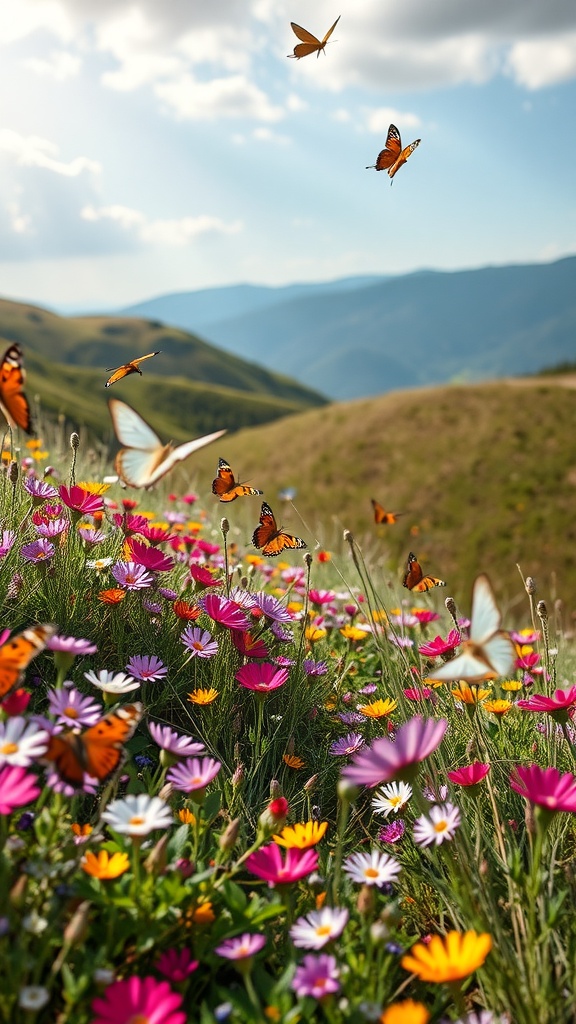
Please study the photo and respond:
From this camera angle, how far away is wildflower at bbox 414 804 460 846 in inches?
59.9

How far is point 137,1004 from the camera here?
1134 mm

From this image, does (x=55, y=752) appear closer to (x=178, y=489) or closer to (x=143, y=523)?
(x=143, y=523)

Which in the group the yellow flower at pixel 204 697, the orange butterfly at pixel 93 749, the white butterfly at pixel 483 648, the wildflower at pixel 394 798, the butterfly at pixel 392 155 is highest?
the butterfly at pixel 392 155

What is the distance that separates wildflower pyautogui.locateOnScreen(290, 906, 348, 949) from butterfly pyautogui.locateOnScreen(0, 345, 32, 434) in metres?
1.23

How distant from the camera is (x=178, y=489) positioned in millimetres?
7844

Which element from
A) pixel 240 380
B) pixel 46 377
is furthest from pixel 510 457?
pixel 240 380

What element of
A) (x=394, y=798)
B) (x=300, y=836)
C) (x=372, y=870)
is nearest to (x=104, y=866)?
(x=300, y=836)

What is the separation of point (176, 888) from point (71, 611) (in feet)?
3.51

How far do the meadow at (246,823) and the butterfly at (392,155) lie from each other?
1.23 meters

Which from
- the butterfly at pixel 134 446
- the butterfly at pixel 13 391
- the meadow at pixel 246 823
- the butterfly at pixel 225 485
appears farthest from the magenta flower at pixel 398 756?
the butterfly at pixel 225 485

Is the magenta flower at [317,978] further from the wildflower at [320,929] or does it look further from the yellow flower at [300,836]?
the yellow flower at [300,836]

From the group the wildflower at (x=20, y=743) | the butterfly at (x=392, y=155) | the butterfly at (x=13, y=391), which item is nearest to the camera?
the wildflower at (x=20, y=743)

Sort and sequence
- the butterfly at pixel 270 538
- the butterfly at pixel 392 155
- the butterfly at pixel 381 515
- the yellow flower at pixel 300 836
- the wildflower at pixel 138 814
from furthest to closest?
the butterfly at pixel 381 515 → the butterfly at pixel 270 538 → the butterfly at pixel 392 155 → the yellow flower at pixel 300 836 → the wildflower at pixel 138 814

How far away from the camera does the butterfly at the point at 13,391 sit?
5.75ft
